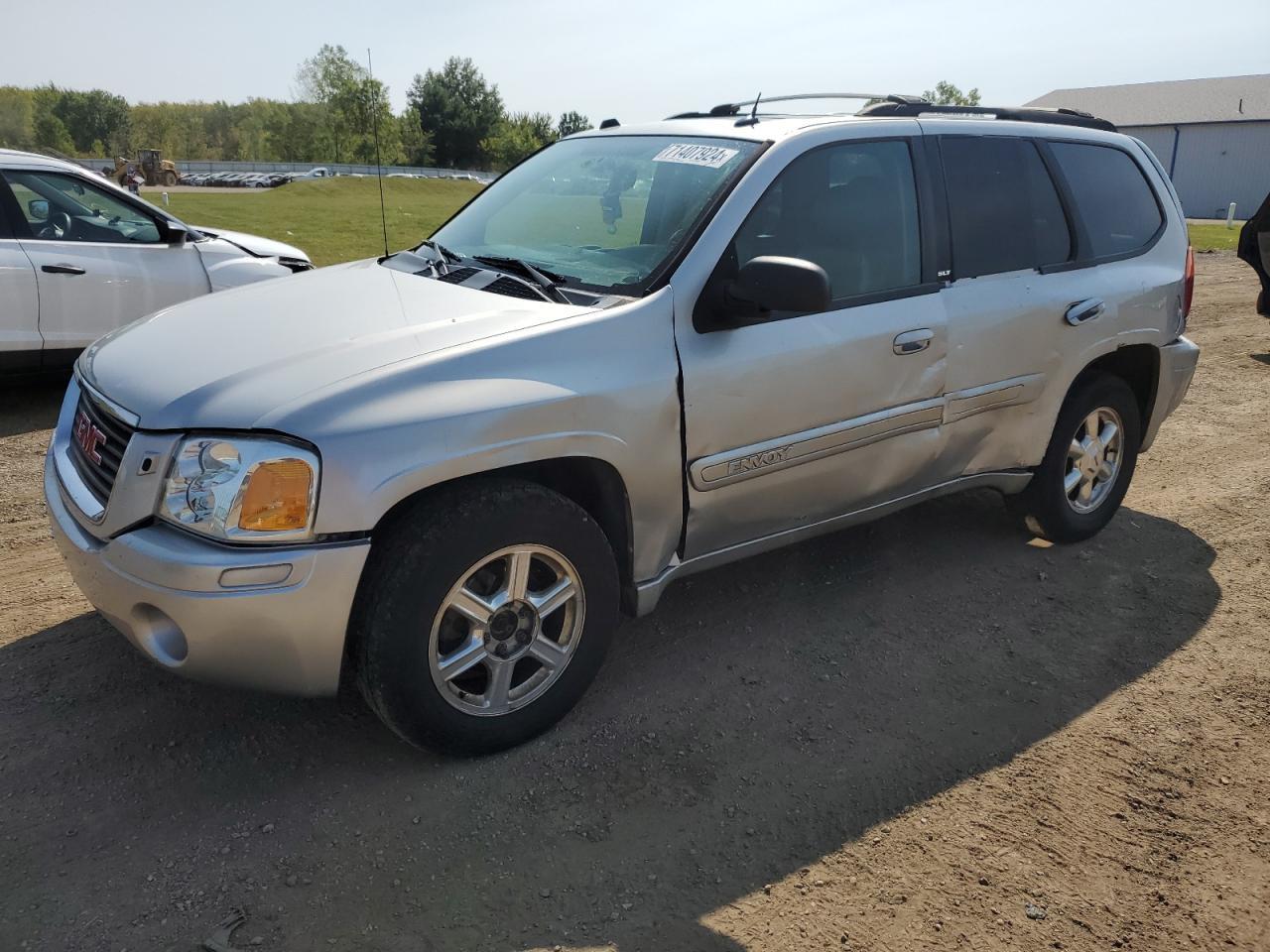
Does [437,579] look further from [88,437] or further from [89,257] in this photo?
[89,257]

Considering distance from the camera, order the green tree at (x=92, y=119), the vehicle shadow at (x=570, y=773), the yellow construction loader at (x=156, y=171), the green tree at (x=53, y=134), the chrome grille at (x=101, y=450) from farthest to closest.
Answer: the green tree at (x=92, y=119) → the green tree at (x=53, y=134) → the yellow construction loader at (x=156, y=171) → the chrome grille at (x=101, y=450) → the vehicle shadow at (x=570, y=773)

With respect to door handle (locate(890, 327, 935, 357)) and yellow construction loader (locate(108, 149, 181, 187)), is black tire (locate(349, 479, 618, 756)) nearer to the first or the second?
door handle (locate(890, 327, 935, 357))

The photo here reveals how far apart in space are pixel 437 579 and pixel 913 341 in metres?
2.05

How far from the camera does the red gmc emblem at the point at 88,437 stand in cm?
305

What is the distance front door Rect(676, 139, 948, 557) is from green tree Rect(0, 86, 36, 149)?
3224 inches

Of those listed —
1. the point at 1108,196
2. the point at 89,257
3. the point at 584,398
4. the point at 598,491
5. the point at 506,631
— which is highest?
the point at 1108,196

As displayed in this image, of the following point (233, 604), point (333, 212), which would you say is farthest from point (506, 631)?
point (333, 212)

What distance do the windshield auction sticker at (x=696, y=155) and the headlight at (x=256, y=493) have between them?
1.87 metres

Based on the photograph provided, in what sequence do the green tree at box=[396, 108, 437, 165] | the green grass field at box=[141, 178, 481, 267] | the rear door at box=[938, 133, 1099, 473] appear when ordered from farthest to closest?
the green tree at box=[396, 108, 437, 165] → the green grass field at box=[141, 178, 481, 267] → the rear door at box=[938, 133, 1099, 473]

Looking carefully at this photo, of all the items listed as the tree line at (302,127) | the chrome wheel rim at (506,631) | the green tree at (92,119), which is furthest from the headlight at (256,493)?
the green tree at (92,119)

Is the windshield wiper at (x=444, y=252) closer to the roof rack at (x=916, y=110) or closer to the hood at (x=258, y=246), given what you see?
the roof rack at (x=916, y=110)

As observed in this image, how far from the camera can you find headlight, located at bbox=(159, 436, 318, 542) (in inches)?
103

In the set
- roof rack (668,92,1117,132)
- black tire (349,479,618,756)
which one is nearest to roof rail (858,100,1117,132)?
roof rack (668,92,1117,132)

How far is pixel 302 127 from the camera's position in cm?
9144
